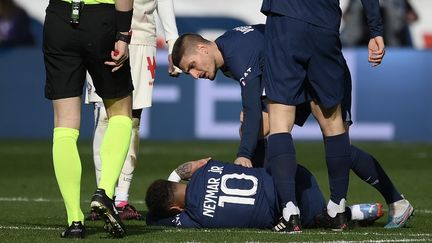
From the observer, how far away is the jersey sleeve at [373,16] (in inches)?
292

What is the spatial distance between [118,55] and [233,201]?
1.27 meters

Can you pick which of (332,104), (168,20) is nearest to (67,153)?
(332,104)

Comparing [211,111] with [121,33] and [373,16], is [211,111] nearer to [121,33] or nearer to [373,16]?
[373,16]

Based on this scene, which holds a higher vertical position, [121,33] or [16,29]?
[121,33]

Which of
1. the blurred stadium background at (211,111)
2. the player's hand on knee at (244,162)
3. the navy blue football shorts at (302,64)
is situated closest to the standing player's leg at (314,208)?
the player's hand on knee at (244,162)

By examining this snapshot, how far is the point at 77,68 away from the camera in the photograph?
7.15m

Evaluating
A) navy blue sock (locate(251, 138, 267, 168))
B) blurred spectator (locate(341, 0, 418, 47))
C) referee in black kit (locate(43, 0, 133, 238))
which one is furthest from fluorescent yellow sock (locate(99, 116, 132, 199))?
blurred spectator (locate(341, 0, 418, 47))

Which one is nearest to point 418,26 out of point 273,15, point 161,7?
point 161,7

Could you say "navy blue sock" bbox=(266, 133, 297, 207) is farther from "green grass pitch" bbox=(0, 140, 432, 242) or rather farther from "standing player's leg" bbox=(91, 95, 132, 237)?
"standing player's leg" bbox=(91, 95, 132, 237)

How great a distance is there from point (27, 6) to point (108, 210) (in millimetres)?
16935

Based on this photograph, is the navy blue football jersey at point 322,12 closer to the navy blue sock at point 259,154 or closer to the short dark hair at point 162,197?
the navy blue sock at point 259,154

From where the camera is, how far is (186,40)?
26.4 ft

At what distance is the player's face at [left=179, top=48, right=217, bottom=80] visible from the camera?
7996 mm

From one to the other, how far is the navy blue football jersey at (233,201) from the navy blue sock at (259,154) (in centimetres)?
61
